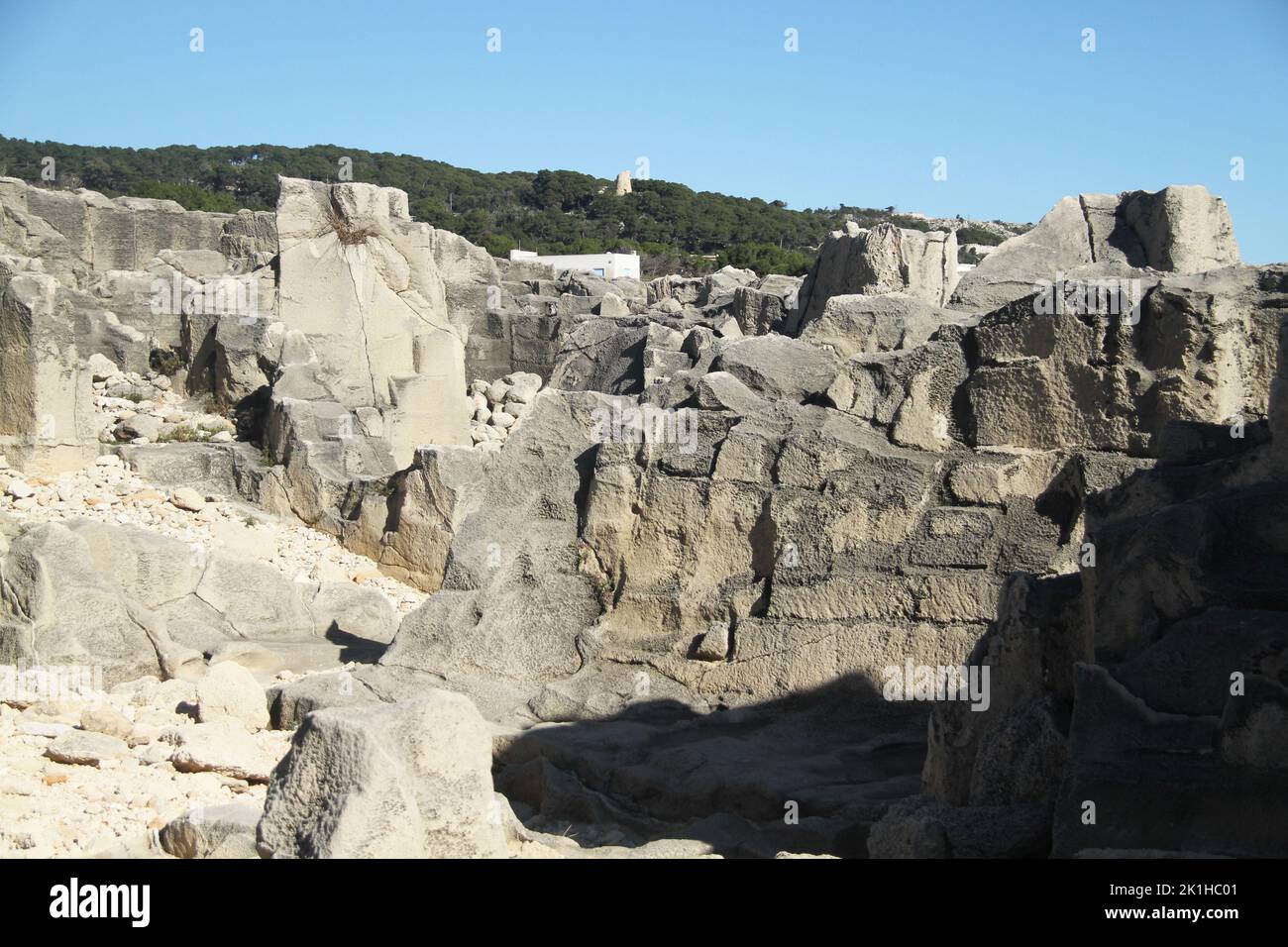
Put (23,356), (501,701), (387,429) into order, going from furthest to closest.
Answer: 1. (387,429)
2. (23,356)
3. (501,701)

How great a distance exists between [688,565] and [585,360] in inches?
304

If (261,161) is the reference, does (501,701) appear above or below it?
below

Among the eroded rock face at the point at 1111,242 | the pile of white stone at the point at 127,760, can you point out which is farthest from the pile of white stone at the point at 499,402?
the pile of white stone at the point at 127,760

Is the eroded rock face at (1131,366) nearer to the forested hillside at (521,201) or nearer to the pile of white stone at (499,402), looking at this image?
the pile of white stone at (499,402)

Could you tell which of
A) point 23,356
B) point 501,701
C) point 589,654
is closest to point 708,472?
point 589,654

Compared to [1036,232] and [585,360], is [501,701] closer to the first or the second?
[1036,232]

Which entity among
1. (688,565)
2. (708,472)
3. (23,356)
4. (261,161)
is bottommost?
(688,565)

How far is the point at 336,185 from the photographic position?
12500 mm

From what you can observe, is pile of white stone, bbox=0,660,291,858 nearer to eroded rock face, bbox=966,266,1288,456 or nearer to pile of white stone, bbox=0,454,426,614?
pile of white stone, bbox=0,454,426,614

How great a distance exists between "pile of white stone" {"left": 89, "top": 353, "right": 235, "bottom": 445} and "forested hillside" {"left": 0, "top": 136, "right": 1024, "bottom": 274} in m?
20.4

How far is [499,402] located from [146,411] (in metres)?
4.45

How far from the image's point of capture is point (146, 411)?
11.7m
